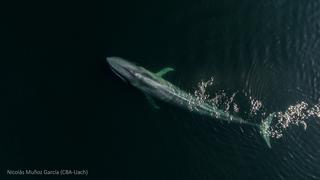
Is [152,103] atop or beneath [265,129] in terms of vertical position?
atop

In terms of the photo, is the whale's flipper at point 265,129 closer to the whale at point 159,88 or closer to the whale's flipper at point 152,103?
the whale at point 159,88

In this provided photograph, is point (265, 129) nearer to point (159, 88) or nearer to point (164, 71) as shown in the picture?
point (159, 88)

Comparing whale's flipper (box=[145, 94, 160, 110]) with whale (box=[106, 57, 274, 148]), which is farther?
whale's flipper (box=[145, 94, 160, 110])

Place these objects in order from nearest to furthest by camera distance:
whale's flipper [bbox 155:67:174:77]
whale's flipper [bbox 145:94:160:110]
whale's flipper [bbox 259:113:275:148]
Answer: whale's flipper [bbox 259:113:275:148]
whale's flipper [bbox 145:94:160:110]
whale's flipper [bbox 155:67:174:77]

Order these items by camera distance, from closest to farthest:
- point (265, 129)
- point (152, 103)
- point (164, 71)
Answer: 1. point (265, 129)
2. point (152, 103)
3. point (164, 71)

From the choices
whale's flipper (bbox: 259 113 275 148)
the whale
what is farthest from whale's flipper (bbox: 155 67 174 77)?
whale's flipper (bbox: 259 113 275 148)

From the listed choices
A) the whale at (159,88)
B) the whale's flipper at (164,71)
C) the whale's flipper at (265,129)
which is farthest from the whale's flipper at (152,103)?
the whale's flipper at (265,129)

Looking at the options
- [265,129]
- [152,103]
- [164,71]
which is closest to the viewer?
[265,129]

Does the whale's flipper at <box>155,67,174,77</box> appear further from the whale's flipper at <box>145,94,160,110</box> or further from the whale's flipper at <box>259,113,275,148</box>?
the whale's flipper at <box>259,113,275,148</box>

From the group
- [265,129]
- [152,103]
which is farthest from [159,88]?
[265,129]
